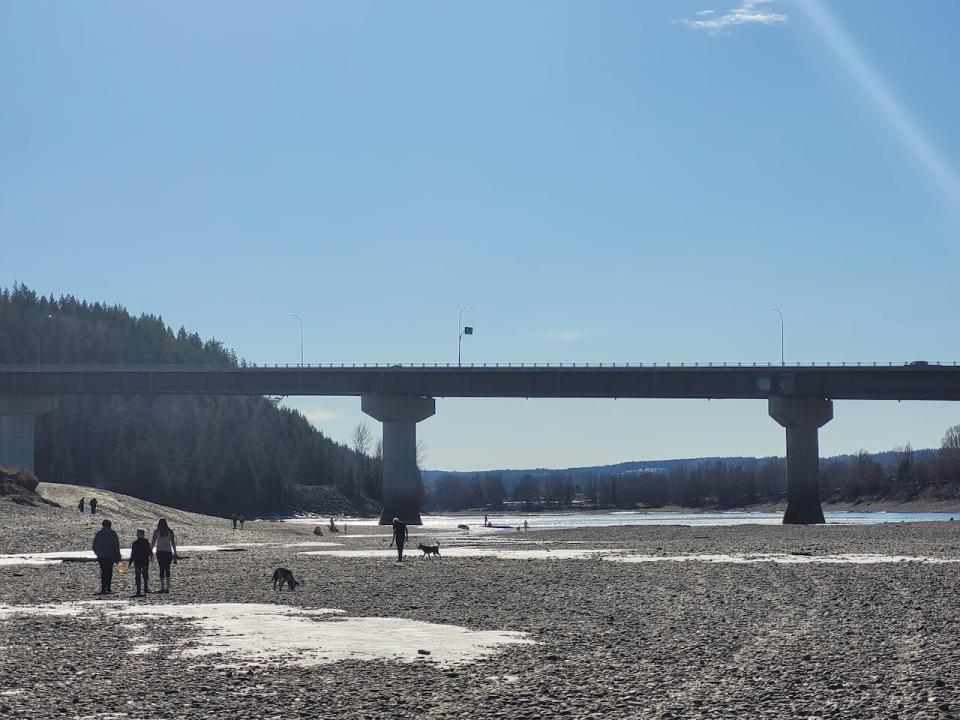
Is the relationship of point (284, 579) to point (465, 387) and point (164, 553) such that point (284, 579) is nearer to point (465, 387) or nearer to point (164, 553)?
point (164, 553)

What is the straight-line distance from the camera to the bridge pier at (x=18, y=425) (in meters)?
112

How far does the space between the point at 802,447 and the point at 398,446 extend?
33470 millimetres

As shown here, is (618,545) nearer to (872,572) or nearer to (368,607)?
(872,572)

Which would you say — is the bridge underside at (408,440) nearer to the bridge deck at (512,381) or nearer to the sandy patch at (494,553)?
the bridge deck at (512,381)

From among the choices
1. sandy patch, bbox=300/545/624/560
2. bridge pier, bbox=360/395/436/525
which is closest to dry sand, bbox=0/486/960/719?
sandy patch, bbox=300/545/624/560

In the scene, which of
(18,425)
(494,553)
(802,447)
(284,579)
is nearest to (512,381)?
(802,447)

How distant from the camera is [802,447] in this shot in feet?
329

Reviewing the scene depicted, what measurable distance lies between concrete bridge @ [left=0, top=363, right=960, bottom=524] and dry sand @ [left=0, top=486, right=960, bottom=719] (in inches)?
2397

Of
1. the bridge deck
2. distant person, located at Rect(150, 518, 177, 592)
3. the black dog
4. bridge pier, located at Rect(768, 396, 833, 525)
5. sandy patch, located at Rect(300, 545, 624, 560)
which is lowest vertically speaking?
sandy patch, located at Rect(300, 545, 624, 560)

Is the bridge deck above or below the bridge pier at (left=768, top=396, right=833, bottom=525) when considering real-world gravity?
above

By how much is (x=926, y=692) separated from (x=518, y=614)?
1113cm

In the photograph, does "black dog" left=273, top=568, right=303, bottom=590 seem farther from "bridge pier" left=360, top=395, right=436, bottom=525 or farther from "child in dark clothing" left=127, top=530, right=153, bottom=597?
"bridge pier" left=360, top=395, right=436, bottom=525

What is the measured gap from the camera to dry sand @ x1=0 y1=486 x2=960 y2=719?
55.1 feet

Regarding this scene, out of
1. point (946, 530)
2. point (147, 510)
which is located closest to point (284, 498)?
point (147, 510)
